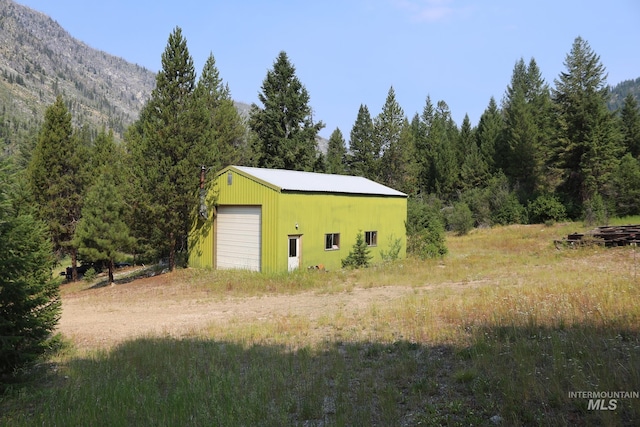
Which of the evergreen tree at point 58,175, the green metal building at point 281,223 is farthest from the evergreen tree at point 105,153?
the green metal building at point 281,223

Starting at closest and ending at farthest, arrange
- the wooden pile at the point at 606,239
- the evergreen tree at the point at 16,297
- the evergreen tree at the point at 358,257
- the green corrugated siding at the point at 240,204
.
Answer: the evergreen tree at the point at 16,297 < the green corrugated siding at the point at 240,204 < the wooden pile at the point at 606,239 < the evergreen tree at the point at 358,257

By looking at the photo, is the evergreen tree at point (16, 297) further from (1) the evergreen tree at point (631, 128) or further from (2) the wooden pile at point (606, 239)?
(1) the evergreen tree at point (631, 128)

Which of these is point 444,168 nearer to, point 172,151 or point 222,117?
point 222,117

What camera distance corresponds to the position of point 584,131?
41.0 meters

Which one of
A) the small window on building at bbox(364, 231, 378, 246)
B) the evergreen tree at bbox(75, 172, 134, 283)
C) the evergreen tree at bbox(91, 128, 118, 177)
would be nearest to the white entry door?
the small window on building at bbox(364, 231, 378, 246)

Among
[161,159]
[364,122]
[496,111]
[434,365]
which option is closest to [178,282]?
[161,159]

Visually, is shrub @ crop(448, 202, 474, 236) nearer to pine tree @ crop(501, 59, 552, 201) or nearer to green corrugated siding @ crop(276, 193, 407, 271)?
pine tree @ crop(501, 59, 552, 201)

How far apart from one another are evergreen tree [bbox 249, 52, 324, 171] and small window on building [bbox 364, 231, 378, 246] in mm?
18310

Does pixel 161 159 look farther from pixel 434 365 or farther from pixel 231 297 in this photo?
pixel 434 365

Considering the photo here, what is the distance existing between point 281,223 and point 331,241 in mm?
4244

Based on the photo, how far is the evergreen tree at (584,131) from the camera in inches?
1574

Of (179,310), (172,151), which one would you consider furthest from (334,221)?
(179,310)

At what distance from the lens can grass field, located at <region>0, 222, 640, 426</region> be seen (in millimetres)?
4602

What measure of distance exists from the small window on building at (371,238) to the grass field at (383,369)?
1406cm
